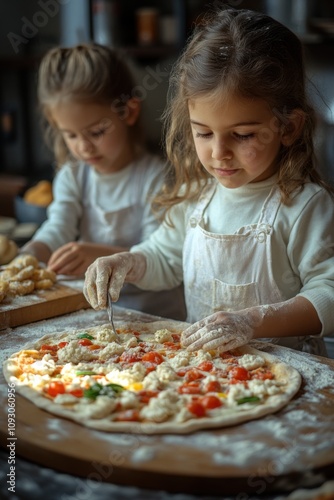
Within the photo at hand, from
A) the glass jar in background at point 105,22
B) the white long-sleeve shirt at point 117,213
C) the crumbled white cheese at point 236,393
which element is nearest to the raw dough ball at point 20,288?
the white long-sleeve shirt at point 117,213

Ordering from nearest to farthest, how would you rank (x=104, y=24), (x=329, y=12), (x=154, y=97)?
(x=329, y=12) → (x=104, y=24) → (x=154, y=97)

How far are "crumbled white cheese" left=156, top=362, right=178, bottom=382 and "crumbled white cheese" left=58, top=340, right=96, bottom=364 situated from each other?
0.18 meters

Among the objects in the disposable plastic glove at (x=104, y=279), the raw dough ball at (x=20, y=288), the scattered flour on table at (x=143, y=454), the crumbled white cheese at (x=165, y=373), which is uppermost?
the disposable plastic glove at (x=104, y=279)

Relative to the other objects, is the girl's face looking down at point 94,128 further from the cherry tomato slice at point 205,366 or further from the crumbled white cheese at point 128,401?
the crumbled white cheese at point 128,401

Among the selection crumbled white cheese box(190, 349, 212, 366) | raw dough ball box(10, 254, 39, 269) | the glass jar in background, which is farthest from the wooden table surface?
the glass jar in background

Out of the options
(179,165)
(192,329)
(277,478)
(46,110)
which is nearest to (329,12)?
(46,110)

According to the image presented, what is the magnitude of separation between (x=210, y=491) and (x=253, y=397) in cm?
26

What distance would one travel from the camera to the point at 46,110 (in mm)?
2297

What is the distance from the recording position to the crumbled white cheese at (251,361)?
1.36 meters

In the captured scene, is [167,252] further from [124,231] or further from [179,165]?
[124,231]

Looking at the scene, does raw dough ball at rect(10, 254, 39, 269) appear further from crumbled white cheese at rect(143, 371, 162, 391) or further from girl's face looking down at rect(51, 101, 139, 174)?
crumbled white cheese at rect(143, 371, 162, 391)

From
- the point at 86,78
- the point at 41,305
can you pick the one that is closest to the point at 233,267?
the point at 41,305

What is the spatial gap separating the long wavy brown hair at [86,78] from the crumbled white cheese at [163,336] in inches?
37.4

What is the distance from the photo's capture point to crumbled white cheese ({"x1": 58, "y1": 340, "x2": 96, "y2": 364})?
4.60 ft
